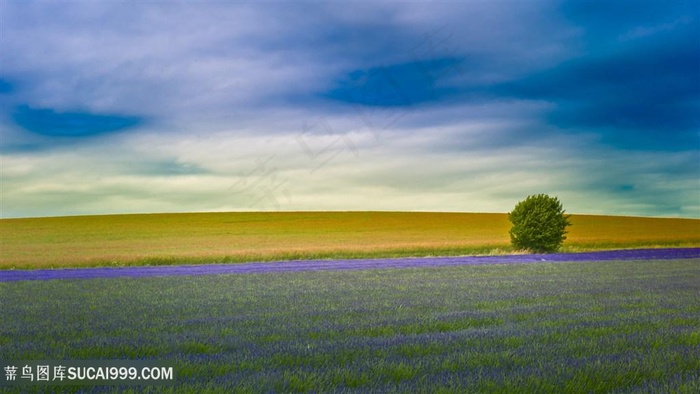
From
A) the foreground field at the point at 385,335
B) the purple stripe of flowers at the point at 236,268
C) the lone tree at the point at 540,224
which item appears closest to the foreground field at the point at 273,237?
the lone tree at the point at 540,224

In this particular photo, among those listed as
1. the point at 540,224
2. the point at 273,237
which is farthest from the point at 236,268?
the point at 273,237

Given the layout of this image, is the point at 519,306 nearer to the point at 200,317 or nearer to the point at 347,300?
the point at 347,300

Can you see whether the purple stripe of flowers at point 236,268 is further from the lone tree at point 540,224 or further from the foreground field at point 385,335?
the foreground field at point 385,335

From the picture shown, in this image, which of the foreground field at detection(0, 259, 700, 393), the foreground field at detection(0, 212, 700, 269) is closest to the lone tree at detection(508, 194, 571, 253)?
the foreground field at detection(0, 212, 700, 269)

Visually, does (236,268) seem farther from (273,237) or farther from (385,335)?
(273,237)

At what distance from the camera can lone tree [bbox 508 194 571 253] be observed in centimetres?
4656

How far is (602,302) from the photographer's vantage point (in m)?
15.1

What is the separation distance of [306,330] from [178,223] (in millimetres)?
72208

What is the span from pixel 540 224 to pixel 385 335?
38.6m

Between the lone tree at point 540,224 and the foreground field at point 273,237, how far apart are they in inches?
101

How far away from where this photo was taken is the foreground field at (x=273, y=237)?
44.2 metres

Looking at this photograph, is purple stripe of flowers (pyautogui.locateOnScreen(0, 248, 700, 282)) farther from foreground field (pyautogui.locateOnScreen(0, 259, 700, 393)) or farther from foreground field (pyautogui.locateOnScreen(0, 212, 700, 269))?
foreground field (pyautogui.locateOnScreen(0, 259, 700, 393))

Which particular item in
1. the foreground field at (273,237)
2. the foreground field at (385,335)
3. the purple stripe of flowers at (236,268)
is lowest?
the foreground field at (385,335)

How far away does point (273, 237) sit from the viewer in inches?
2409
